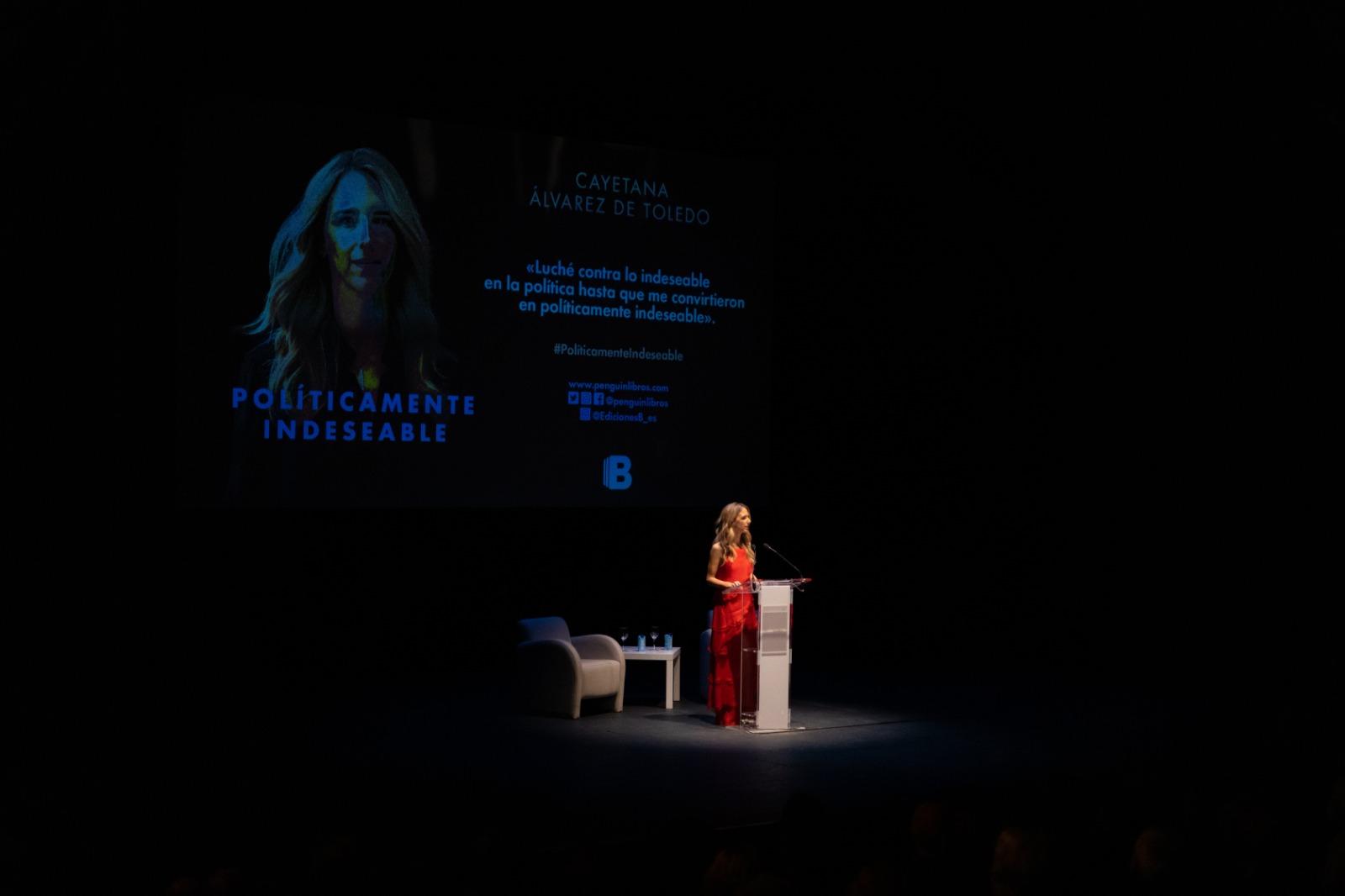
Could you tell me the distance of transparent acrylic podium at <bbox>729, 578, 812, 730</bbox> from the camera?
23.5 feet

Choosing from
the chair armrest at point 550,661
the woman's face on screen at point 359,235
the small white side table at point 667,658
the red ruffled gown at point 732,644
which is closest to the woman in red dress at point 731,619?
the red ruffled gown at point 732,644

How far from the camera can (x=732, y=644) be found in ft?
24.5

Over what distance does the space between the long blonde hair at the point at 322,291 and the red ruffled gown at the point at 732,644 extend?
7.07ft

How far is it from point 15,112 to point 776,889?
6.36m

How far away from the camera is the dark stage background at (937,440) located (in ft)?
28.9

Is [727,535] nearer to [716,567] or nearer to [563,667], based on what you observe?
[716,567]

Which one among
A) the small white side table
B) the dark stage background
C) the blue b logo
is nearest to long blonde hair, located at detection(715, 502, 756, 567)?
the small white side table

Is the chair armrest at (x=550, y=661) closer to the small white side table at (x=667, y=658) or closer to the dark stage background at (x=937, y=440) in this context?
the small white side table at (x=667, y=658)

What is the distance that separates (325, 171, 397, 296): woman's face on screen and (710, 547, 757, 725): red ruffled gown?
2613 mm

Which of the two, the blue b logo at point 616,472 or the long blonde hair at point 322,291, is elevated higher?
the long blonde hair at point 322,291

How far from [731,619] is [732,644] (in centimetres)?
13

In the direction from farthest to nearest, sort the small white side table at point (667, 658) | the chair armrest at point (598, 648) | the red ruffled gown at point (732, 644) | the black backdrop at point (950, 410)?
1. the black backdrop at point (950, 410)
2. the small white side table at point (667, 658)
3. the chair armrest at point (598, 648)
4. the red ruffled gown at point (732, 644)

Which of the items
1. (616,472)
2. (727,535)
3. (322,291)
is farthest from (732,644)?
(322,291)

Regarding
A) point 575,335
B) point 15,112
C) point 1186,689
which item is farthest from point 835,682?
point 15,112
